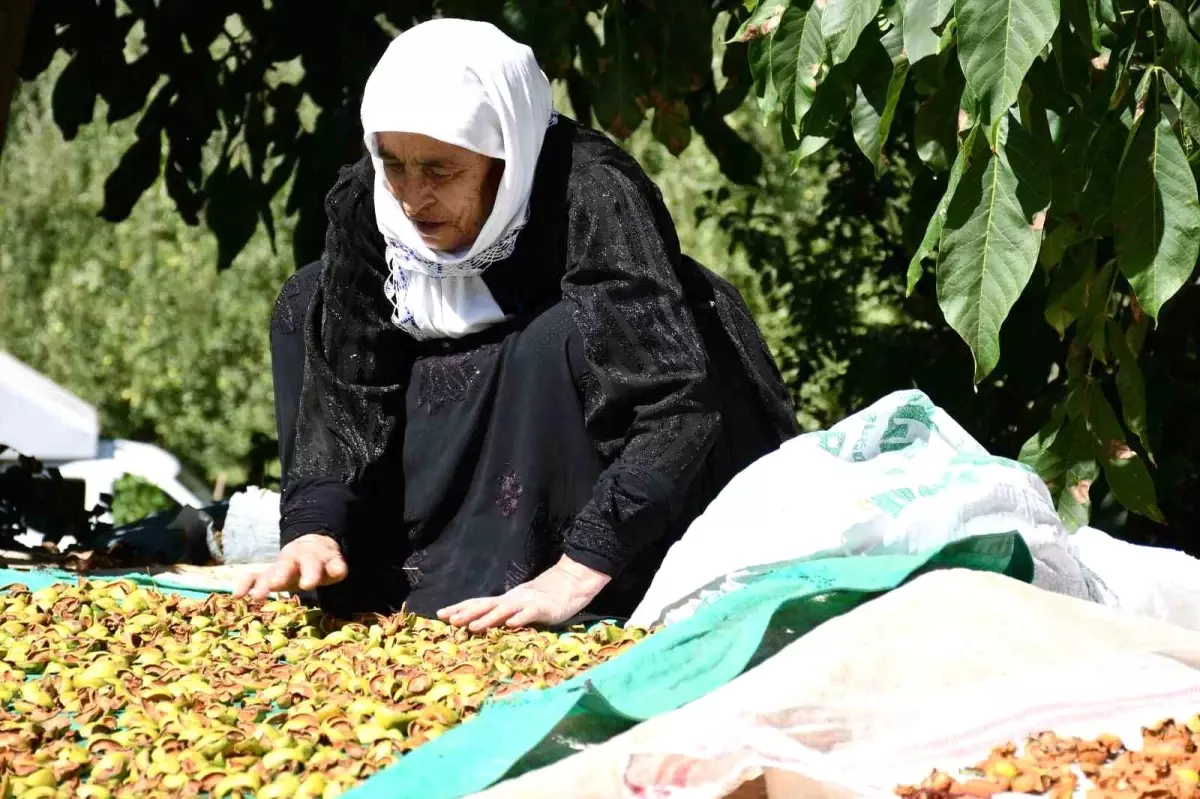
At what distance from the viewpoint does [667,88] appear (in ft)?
13.1

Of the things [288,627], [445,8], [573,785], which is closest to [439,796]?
[573,785]

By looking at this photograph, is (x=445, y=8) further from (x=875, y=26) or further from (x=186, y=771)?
(x=186, y=771)

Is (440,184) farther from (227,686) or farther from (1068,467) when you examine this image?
(1068,467)

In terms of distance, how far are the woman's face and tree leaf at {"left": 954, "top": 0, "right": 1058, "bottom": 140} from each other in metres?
0.94

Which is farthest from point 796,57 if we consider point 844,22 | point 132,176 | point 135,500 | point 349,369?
point 135,500

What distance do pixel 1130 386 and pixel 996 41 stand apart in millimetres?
823

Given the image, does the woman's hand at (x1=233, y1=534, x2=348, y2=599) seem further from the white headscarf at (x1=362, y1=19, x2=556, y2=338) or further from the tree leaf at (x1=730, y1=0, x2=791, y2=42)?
the tree leaf at (x1=730, y1=0, x2=791, y2=42)

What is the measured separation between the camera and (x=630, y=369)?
2.61 m

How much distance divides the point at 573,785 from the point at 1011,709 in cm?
52

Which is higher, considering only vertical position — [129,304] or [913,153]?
[913,153]

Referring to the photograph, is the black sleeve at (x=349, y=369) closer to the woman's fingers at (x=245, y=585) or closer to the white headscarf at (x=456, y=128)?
the white headscarf at (x=456, y=128)

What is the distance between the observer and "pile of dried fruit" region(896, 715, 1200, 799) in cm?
169

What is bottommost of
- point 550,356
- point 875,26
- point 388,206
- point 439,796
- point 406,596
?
point 406,596

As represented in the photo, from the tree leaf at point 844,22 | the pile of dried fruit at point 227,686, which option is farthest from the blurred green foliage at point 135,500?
the tree leaf at point 844,22
